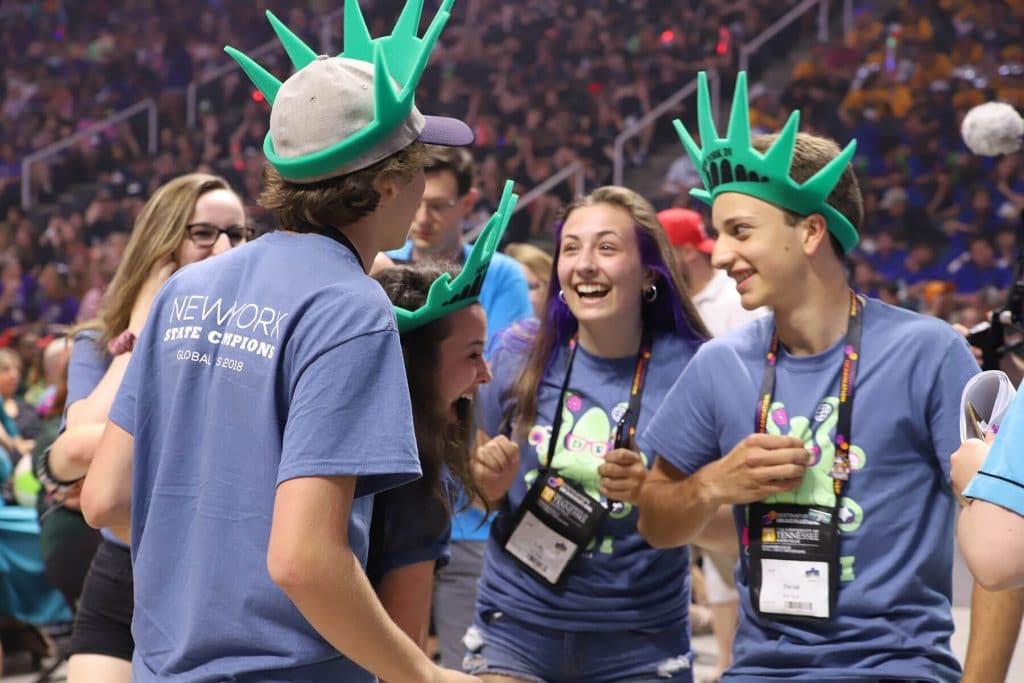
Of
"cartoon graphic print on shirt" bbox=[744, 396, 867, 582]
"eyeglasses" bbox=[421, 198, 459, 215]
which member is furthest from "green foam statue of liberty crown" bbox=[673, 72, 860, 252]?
"eyeglasses" bbox=[421, 198, 459, 215]

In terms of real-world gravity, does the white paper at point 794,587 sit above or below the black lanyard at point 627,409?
below

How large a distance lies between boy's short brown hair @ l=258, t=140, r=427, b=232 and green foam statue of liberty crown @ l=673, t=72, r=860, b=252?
930 mm

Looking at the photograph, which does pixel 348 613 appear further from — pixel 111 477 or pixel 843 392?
pixel 843 392

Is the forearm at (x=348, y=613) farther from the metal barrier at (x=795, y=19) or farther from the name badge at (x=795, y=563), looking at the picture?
the metal barrier at (x=795, y=19)

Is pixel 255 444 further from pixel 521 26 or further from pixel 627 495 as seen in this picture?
pixel 521 26

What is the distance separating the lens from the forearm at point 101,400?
2.53m

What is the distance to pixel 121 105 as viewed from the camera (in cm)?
1508

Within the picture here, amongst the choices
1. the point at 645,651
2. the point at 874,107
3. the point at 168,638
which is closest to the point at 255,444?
the point at 168,638

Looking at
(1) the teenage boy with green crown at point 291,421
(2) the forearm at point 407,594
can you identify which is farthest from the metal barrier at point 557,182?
(1) the teenage boy with green crown at point 291,421

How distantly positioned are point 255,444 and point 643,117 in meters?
11.8

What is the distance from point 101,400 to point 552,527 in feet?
3.20

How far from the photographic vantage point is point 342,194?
1.53 metres

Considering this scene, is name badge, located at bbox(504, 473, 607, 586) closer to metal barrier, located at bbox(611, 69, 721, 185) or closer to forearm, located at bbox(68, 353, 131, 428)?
forearm, located at bbox(68, 353, 131, 428)

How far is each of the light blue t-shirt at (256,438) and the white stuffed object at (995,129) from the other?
1742mm
